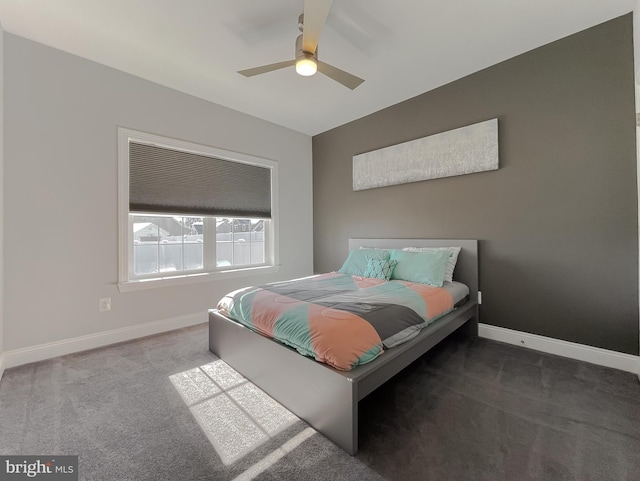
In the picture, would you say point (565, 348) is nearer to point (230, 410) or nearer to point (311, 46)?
point (230, 410)

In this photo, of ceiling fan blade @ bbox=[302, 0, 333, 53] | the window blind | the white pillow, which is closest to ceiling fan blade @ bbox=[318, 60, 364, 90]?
ceiling fan blade @ bbox=[302, 0, 333, 53]

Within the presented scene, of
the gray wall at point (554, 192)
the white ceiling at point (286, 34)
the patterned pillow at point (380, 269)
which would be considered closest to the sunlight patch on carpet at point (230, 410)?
the patterned pillow at point (380, 269)

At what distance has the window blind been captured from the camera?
2.82 meters

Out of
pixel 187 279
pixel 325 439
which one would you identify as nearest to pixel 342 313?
pixel 325 439

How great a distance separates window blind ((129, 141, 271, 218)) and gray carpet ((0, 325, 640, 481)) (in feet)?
5.35

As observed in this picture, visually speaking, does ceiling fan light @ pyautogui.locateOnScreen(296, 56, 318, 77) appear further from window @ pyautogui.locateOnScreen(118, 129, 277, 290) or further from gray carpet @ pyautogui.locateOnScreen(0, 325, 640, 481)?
gray carpet @ pyautogui.locateOnScreen(0, 325, 640, 481)

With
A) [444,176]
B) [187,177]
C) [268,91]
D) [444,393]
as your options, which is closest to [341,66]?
[268,91]

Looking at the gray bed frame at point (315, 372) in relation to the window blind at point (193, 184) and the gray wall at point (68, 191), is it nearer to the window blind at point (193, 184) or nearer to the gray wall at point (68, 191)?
the gray wall at point (68, 191)

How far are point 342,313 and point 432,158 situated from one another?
2272 mm

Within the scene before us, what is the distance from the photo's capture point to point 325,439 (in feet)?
4.63

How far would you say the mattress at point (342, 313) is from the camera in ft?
4.75

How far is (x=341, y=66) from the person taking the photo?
2.58 metres

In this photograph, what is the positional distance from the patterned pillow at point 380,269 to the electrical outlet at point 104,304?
2.58 meters

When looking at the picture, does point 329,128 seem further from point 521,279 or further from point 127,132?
point 521,279
